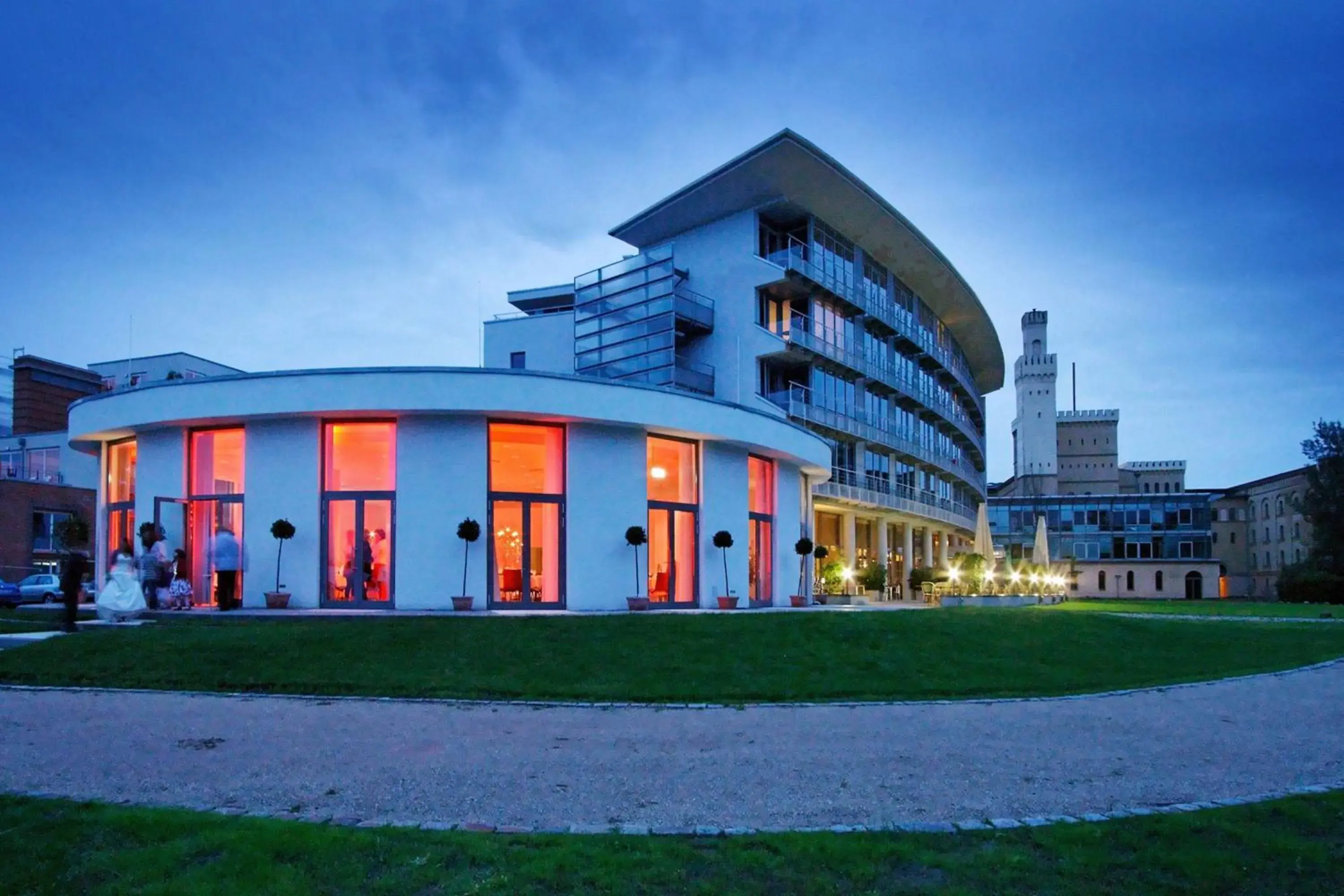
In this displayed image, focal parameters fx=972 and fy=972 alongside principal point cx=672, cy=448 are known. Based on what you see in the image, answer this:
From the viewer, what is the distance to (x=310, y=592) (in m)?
20.9

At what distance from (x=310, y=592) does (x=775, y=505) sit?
43.5 feet

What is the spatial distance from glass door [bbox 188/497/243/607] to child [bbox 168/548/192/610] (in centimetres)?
25

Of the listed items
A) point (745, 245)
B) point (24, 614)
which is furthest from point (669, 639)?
point (745, 245)

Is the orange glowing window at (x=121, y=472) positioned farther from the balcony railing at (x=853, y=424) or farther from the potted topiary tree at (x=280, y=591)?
the balcony railing at (x=853, y=424)

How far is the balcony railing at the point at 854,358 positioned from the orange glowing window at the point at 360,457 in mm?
24150

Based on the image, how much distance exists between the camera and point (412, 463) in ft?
69.7

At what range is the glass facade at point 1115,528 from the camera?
97.2m

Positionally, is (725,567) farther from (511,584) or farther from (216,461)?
(216,461)

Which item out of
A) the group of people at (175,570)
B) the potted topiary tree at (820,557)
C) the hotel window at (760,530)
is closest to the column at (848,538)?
the potted topiary tree at (820,557)

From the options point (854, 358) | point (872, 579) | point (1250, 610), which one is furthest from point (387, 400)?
point (1250, 610)

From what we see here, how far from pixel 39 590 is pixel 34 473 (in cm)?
1694

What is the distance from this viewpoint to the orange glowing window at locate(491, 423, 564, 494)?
2181 centimetres

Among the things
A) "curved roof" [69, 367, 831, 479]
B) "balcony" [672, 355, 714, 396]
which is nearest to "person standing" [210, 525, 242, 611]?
"curved roof" [69, 367, 831, 479]

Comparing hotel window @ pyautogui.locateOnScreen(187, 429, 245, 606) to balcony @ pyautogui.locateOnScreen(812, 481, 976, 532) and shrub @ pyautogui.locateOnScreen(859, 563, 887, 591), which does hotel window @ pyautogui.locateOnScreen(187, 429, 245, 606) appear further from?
shrub @ pyautogui.locateOnScreen(859, 563, 887, 591)
